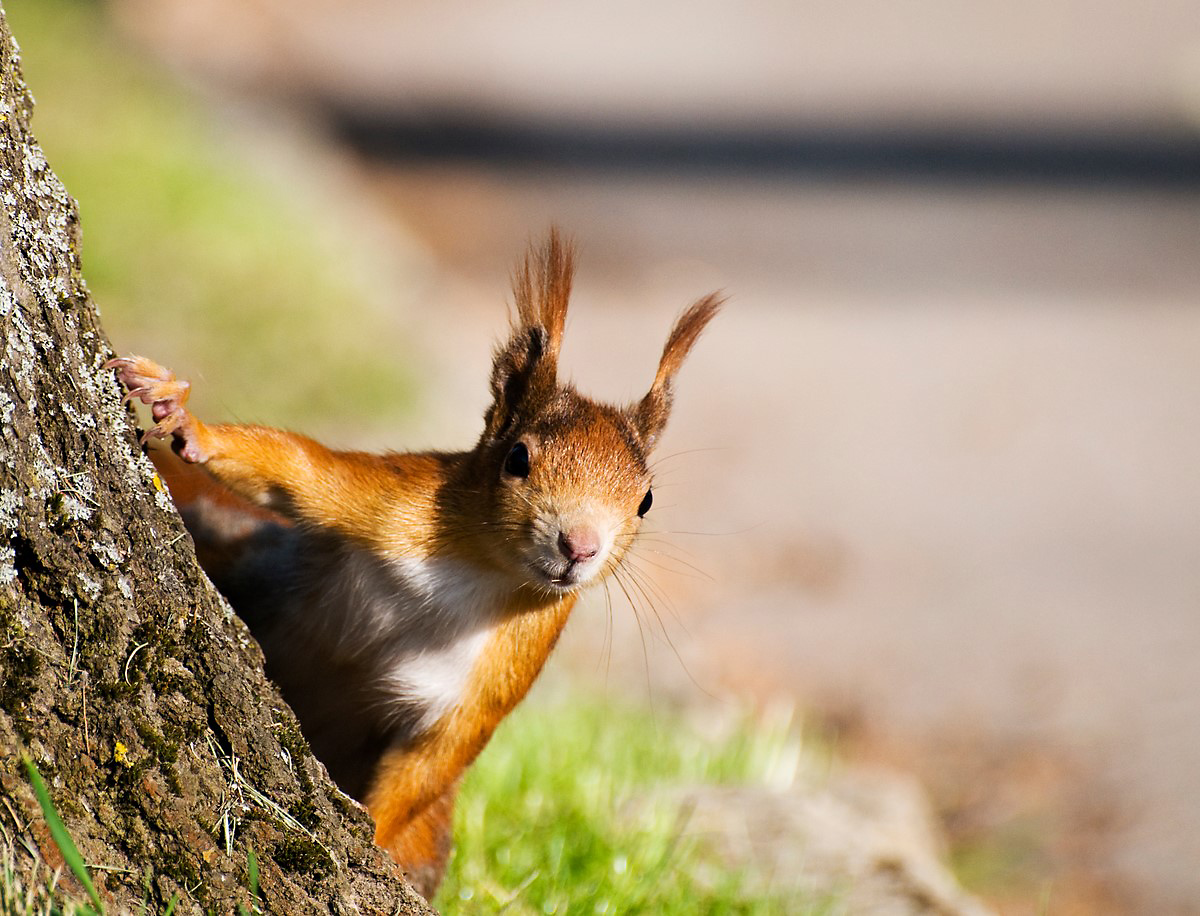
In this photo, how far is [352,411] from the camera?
18.9 feet

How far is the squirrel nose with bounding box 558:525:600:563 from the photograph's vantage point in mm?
2232

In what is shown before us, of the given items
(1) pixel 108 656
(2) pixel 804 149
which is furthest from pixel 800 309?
(1) pixel 108 656

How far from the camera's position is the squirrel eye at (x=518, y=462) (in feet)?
7.72

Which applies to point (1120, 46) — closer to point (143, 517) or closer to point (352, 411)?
point (352, 411)

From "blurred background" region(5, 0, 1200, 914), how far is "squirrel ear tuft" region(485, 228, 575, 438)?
432 millimetres

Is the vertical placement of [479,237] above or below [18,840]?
above

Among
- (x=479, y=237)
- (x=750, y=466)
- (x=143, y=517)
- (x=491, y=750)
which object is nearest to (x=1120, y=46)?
(x=479, y=237)

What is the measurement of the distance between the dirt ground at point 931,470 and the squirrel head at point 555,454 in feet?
1.81

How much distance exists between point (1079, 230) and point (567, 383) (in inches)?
302

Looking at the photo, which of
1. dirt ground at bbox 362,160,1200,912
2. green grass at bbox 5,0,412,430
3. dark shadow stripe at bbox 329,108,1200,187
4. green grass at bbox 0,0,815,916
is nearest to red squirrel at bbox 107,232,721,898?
green grass at bbox 0,0,815,916

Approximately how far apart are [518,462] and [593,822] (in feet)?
3.32

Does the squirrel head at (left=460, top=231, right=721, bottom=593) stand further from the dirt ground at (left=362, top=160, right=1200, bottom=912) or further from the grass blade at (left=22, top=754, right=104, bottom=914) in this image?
the grass blade at (left=22, top=754, right=104, bottom=914)

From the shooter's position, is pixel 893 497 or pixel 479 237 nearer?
pixel 893 497

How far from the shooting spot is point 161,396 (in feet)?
6.48
